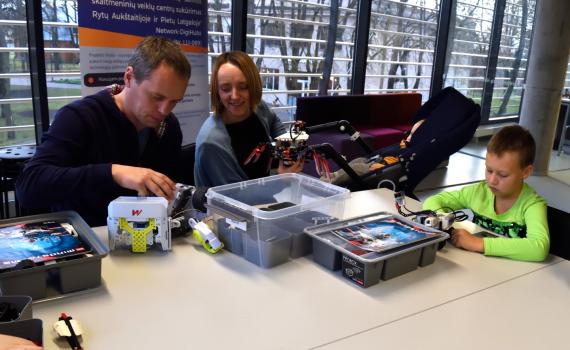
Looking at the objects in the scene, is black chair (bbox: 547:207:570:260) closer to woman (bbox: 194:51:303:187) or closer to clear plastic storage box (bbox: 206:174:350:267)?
clear plastic storage box (bbox: 206:174:350:267)

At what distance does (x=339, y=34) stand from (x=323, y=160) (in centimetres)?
408

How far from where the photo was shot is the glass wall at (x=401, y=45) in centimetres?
613

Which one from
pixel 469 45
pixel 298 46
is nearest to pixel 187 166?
pixel 298 46

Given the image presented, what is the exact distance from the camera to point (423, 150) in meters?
3.09

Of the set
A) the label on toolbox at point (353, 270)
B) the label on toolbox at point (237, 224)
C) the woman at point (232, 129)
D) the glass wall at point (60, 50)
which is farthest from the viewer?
the glass wall at point (60, 50)

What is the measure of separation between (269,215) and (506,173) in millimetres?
939

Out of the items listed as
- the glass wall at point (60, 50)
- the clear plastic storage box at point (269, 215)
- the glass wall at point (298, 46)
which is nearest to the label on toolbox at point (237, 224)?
the clear plastic storage box at point (269, 215)

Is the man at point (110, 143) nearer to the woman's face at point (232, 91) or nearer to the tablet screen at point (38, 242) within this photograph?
the tablet screen at point (38, 242)

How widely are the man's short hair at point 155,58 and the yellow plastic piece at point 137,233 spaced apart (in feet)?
1.65

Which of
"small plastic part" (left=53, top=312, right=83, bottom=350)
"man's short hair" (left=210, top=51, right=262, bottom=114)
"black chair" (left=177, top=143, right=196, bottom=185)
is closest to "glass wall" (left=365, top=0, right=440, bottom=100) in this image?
"man's short hair" (left=210, top=51, right=262, bottom=114)

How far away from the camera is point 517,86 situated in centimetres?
838

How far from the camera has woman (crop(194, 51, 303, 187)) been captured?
1994 mm

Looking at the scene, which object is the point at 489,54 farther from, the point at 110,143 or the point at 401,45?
the point at 110,143

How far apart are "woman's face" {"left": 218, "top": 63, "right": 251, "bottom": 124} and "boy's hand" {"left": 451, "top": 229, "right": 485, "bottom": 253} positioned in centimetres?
102
